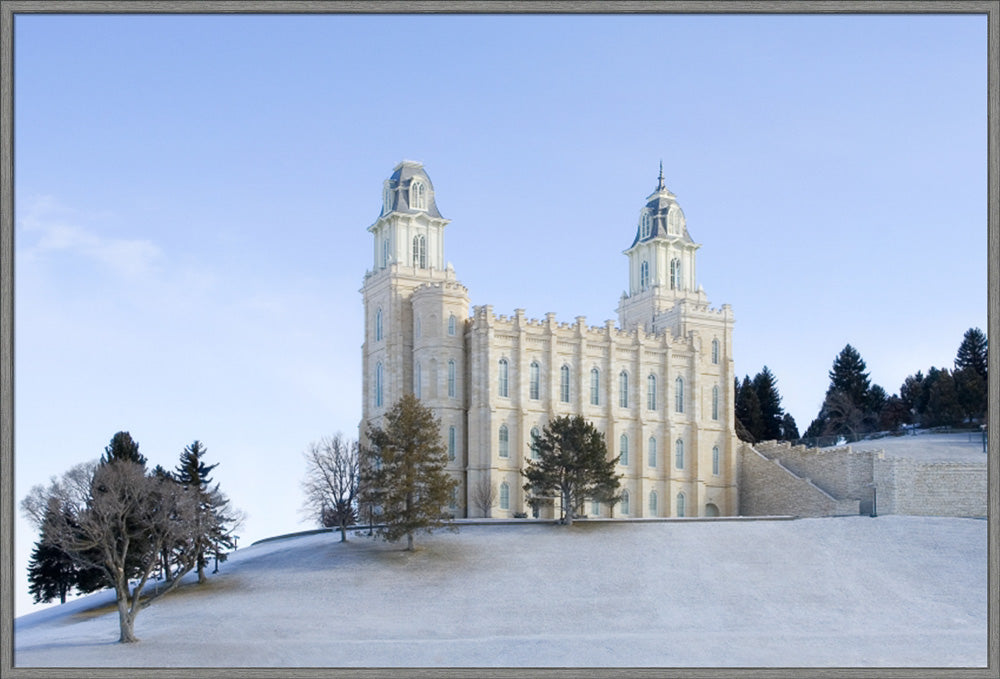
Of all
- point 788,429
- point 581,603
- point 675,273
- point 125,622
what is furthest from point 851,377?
point 125,622

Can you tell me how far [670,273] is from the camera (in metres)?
86.8

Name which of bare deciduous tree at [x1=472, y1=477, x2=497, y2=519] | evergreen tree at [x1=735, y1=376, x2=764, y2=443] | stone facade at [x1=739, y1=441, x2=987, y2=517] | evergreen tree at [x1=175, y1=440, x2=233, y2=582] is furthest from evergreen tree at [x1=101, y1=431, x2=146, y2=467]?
evergreen tree at [x1=735, y1=376, x2=764, y2=443]

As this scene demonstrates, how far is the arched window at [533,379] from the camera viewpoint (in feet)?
244

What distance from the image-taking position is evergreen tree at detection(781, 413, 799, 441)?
102 metres

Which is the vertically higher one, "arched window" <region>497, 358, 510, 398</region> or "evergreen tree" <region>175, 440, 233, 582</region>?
"arched window" <region>497, 358, 510, 398</region>

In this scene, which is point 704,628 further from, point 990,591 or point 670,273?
point 670,273

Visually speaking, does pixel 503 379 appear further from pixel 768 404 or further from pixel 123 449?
pixel 768 404

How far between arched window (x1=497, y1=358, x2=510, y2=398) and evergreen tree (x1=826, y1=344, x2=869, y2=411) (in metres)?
42.1

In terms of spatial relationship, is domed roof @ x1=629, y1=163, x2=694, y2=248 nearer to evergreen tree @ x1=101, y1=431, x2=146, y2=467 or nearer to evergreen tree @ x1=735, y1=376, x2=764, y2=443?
evergreen tree @ x1=735, y1=376, x2=764, y2=443

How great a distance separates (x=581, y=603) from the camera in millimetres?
50625

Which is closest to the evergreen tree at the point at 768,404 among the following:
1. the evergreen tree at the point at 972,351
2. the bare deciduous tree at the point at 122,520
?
the evergreen tree at the point at 972,351

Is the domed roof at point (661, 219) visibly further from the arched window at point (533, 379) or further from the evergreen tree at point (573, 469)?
the evergreen tree at point (573, 469)
